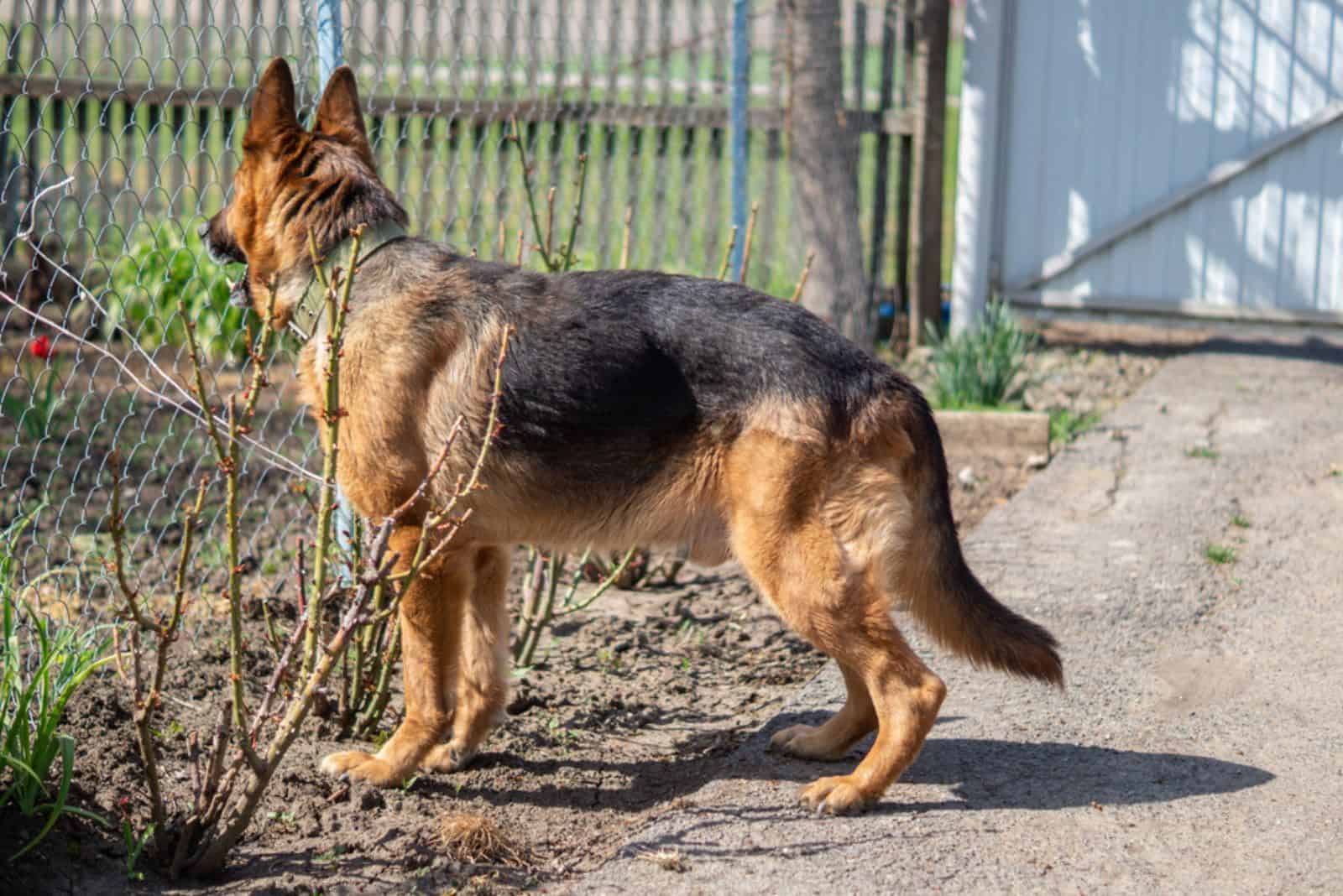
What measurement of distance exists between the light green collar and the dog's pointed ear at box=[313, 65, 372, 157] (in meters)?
0.27

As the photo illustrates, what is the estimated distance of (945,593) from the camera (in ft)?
12.3

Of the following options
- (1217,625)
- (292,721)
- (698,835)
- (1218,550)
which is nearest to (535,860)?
(698,835)

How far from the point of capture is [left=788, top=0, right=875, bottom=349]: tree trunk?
27.4 feet

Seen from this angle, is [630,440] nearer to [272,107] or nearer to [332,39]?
[272,107]

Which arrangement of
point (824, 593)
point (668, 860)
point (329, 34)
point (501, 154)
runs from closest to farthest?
point (668, 860)
point (824, 593)
point (329, 34)
point (501, 154)

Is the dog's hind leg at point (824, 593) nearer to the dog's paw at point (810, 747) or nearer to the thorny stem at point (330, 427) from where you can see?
the dog's paw at point (810, 747)

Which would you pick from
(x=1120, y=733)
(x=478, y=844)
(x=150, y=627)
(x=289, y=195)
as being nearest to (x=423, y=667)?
(x=478, y=844)

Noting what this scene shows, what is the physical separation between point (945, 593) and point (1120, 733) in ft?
2.88

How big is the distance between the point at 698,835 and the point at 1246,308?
7.17m

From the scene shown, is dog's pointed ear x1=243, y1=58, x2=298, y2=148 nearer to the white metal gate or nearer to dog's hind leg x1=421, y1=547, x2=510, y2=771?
dog's hind leg x1=421, y1=547, x2=510, y2=771

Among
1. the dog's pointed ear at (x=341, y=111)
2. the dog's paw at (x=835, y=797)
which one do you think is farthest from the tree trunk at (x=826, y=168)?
the dog's paw at (x=835, y=797)

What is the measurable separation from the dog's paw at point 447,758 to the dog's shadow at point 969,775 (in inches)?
1.5

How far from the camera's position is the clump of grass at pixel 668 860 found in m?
3.28

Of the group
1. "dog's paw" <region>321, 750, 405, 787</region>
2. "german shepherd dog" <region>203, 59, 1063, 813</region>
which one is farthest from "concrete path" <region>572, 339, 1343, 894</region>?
"dog's paw" <region>321, 750, 405, 787</region>
